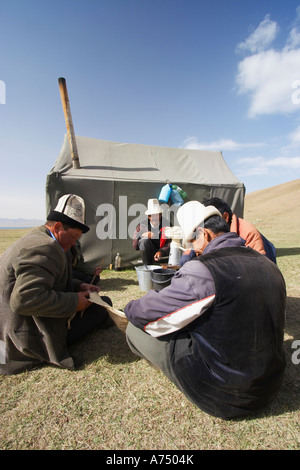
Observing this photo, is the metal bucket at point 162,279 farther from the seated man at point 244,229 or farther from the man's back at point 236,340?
the man's back at point 236,340

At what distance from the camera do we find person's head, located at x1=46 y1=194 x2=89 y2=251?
193 centimetres

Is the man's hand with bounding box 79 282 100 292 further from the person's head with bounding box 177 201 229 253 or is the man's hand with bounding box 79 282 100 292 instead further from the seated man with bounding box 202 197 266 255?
the seated man with bounding box 202 197 266 255

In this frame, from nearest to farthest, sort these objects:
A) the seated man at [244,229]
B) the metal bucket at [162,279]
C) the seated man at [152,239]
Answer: the seated man at [244,229] → the metal bucket at [162,279] → the seated man at [152,239]

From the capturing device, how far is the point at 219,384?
4.67 ft

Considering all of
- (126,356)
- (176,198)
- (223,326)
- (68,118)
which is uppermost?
(68,118)

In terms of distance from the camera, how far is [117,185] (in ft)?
18.2

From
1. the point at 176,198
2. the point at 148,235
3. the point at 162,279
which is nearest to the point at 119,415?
the point at 162,279

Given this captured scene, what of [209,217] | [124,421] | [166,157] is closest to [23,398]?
[124,421]

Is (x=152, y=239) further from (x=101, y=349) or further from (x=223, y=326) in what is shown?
(x=223, y=326)

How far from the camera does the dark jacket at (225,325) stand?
1.28 m

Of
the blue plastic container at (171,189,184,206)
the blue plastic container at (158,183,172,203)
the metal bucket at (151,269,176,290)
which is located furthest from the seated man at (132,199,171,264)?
the metal bucket at (151,269,176,290)

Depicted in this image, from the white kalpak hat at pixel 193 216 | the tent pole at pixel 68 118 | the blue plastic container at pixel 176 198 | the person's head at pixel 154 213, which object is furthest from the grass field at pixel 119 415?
the tent pole at pixel 68 118

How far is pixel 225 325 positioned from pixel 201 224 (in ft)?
2.46

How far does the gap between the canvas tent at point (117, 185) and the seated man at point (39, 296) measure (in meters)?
3.37
